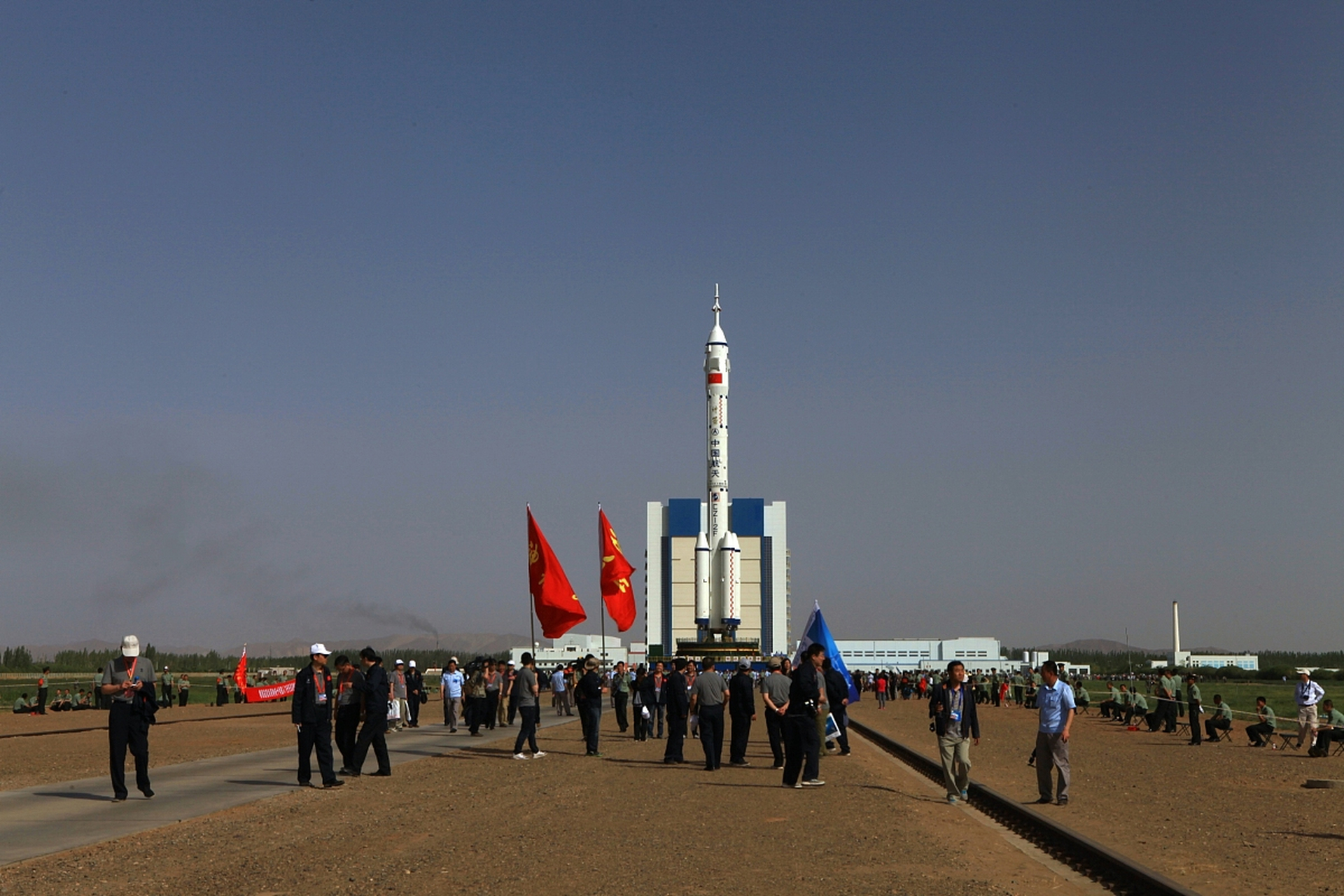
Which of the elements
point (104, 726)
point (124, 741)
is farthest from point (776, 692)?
point (104, 726)

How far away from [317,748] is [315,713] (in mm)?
440

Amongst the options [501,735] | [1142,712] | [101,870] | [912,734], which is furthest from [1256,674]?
[101,870]

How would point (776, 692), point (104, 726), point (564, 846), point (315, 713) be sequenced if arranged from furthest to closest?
1. point (104, 726)
2. point (776, 692)
3. point (315, 713)
4. point (564, 846)

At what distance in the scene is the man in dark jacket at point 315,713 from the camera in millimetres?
15953

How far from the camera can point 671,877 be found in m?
10.3

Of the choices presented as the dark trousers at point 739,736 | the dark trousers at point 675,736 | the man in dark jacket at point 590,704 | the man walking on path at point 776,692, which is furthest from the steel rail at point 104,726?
the man walking on path at point 776,692

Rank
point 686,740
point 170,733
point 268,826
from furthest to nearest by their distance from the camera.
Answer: point 170,733, point 686,740, point 268,826

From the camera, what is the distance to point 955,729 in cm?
1622

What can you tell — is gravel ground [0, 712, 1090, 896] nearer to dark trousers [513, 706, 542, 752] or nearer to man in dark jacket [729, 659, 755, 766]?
man in dark jacket [729, 659, 755, 766]

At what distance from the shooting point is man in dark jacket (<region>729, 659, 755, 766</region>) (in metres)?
21.4

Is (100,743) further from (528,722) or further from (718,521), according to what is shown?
(718,521)

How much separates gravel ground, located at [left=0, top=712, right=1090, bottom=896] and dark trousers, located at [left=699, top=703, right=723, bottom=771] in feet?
5.20

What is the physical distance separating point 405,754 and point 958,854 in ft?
42.5

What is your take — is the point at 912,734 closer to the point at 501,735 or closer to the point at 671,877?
the point at 501,735
